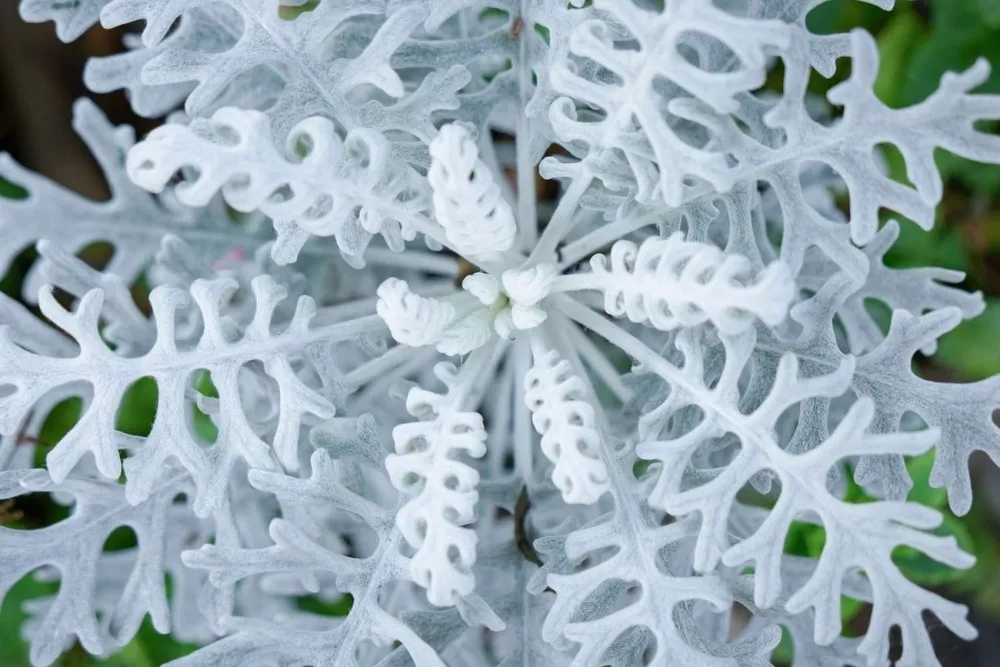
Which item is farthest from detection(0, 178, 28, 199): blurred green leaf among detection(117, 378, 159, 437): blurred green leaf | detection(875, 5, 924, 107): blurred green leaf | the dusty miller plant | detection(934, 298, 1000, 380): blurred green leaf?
detection(934, 298, 1000, 380): blurred green leaf

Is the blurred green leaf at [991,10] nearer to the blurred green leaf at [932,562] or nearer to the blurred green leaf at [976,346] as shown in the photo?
the blurred green leaf at [976,346]

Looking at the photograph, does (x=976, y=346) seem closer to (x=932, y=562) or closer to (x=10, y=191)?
(x=932, y=562)

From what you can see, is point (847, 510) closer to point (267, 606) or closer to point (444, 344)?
point (444, 344)

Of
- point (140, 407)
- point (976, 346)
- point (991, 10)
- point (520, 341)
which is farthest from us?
point (140, 407)

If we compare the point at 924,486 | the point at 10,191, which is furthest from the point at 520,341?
the point at 10,191

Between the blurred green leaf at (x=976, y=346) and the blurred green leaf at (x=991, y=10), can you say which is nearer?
the blurred green leaf at (x=991, y=10)

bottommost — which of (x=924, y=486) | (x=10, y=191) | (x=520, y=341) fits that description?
(x=10, y=191)

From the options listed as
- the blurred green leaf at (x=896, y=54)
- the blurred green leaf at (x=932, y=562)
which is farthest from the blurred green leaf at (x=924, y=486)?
the blurred green leaf at (x=896, y=54)

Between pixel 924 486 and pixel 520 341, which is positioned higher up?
pixel 520 341

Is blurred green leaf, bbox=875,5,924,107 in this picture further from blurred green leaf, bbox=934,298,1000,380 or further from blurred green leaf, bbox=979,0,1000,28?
blurred green leaf, bbox=934,298,1000,380
